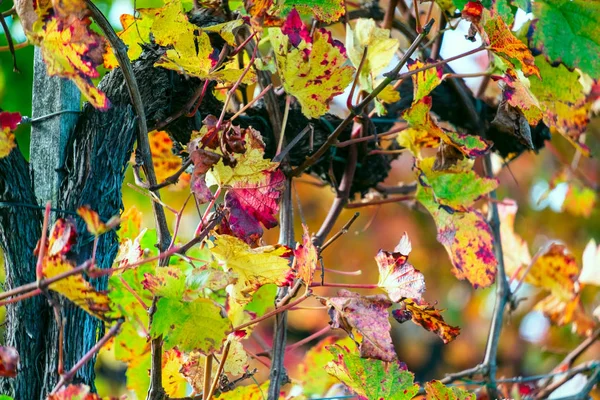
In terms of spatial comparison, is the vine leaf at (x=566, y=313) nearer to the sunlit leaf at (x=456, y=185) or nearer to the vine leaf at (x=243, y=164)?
the sunlit leaf at (x=456, y=185)

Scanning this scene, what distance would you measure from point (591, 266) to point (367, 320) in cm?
101

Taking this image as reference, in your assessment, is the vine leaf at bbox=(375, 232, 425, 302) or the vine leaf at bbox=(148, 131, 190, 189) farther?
the vine leaf at bbox=(148, 131, 190, 189)

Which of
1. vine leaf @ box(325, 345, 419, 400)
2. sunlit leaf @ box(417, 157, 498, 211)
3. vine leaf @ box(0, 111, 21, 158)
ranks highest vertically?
vine leaf @ box(0, 111, 21, 158)

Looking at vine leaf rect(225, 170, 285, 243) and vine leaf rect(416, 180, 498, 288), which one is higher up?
vine leaf rect(225, 170, 285, 243)

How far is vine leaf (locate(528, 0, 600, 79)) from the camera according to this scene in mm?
846

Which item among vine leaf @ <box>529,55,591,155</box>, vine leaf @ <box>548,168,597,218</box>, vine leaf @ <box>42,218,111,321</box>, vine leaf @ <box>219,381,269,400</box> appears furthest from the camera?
vine leaf @ <box>548,168,597,218</box>

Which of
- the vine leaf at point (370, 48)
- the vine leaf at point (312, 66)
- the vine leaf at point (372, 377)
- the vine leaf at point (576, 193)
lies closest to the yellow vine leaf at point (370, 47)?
the vine leaf at point (370, 48)

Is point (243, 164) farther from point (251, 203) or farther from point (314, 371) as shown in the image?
point (314, 371)

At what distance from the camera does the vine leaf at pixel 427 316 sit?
638 millimetres

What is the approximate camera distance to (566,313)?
145 centimetres

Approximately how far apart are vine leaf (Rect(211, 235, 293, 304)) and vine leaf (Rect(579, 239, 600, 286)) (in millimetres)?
1036

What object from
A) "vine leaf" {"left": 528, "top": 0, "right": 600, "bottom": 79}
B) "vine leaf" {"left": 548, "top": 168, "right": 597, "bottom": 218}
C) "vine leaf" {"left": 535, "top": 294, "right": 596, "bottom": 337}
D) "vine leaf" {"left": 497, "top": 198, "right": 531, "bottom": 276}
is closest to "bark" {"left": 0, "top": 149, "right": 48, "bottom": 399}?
"vine leaf" {"left": 528, "top": 0, "right": 600, "bottom": 79}

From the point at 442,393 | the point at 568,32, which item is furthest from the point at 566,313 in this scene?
the point at 442,393

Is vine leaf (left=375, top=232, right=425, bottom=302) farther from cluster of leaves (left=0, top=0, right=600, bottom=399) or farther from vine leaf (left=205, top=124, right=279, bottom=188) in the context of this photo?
vine leaf (left=205, top=124, right=279, bottom=188)
